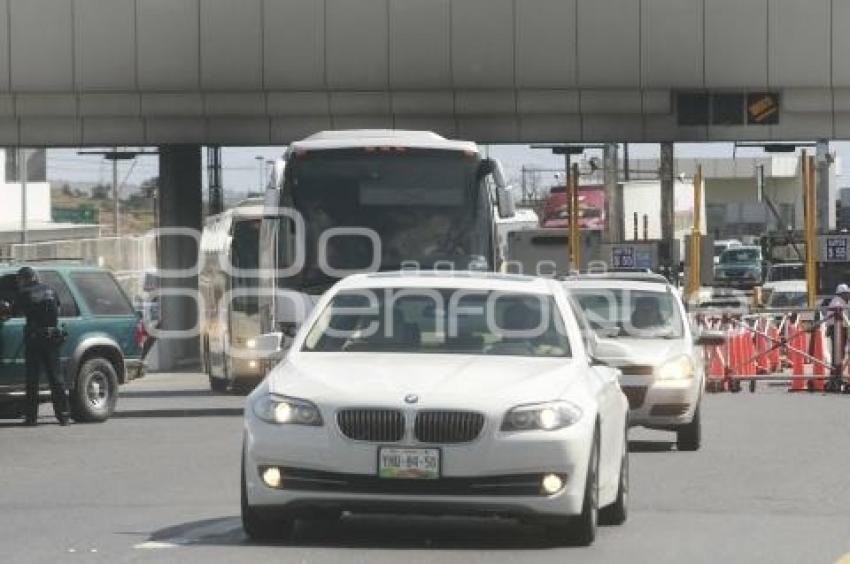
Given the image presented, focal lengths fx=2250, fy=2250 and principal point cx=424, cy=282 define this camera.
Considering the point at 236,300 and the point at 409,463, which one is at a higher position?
the point at 236,300

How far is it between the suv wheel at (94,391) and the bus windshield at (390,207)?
251 cm

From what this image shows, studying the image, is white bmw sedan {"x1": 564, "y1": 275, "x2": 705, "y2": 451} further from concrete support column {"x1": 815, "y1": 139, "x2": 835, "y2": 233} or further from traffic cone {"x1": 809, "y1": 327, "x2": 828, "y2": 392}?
concrete support column {"x1": 815, "y1": 139, "x2": 835, "y2": 233}

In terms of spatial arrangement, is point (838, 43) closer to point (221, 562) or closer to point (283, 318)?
point (283, 318)

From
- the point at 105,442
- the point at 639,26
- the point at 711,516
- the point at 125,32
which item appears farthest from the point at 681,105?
the point at 711,516

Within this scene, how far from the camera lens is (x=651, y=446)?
72.4 ft

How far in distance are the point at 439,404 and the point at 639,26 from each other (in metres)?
31.1

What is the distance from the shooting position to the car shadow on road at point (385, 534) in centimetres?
1251

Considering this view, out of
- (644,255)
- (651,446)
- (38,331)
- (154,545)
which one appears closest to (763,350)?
(644,255)

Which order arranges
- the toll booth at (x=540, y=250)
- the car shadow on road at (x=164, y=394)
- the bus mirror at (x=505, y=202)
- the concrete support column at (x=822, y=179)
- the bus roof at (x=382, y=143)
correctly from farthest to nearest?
the toll booth at (x=540, y=250), the concrete support column at (x=822, y=179), the car shadow on road at (x=164, y=394), the bus roof at (x=382, y=143), the bus mirror at (x=505, y=202)

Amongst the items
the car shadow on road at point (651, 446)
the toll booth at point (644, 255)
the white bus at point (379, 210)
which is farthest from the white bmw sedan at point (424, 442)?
the toll booth at point (644, 255)

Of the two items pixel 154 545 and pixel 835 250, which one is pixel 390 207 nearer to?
pixel 154 545

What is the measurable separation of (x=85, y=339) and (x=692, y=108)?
1917 centimetres

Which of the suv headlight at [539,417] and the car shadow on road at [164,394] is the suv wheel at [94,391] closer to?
the car shadow on road at [164,394]

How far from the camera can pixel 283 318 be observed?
2558 cm
